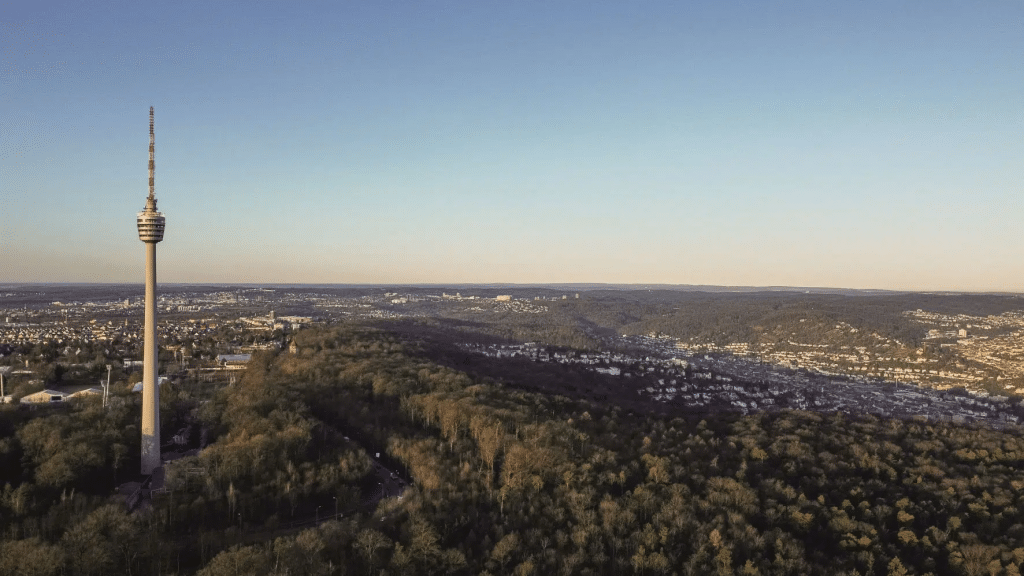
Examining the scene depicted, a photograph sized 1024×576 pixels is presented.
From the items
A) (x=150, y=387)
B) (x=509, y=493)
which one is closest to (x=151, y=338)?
(x=150, y=387)

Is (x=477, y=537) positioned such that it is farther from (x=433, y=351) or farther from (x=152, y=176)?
(x=433, y=351)

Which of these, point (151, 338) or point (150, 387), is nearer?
point (150, 387)

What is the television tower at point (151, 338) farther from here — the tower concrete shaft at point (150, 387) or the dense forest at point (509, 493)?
the dense forest at point (509, 493)

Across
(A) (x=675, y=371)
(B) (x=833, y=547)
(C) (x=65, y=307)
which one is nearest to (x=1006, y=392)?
(A) (x=675, y=371)

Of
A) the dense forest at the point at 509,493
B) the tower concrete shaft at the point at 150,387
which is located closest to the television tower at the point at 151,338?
the tower concrete shaft at the point at 150,387

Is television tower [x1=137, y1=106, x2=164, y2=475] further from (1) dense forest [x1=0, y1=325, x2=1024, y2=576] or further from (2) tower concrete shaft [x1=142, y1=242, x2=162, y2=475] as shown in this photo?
(1) dense forest [x1=0, y1=325, x2=1024, y2=576]

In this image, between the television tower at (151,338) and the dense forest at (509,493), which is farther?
the television tower at (151,338)

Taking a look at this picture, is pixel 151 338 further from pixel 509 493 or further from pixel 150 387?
pixel 509 493
